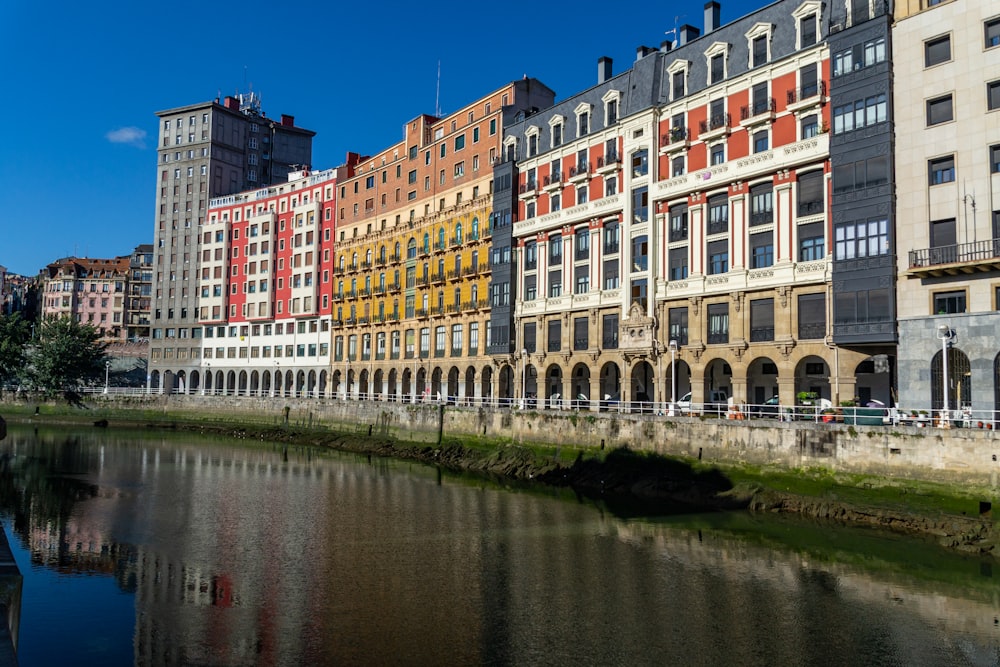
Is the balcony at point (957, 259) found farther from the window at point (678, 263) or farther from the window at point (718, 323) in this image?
the window at point (678, 263)

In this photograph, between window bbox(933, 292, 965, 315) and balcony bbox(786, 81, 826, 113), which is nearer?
window bbox(933, 292, 965, 315)

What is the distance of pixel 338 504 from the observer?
135 feet

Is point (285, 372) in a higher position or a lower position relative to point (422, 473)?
higher

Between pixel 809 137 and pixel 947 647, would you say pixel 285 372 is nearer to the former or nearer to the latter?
pixel 809 137

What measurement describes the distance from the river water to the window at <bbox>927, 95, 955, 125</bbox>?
2320 centimetres

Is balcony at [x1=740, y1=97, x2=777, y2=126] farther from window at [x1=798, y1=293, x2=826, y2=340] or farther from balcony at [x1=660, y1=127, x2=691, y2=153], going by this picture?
window at [x1=798, y1=293, x2=826, y2=340]

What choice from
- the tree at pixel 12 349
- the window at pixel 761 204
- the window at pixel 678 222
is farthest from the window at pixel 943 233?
the tree at pixel 12 349

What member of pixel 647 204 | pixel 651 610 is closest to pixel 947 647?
pixel 651 610

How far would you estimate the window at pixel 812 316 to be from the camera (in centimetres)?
4753

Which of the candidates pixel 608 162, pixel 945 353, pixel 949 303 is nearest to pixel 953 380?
pixel 949 303

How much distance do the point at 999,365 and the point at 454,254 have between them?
54060 mm

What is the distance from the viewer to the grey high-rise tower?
124 metres

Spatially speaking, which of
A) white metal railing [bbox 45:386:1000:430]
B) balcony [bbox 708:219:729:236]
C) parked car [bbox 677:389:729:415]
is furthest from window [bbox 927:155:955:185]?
parked car [bbox 677:389:729:415]

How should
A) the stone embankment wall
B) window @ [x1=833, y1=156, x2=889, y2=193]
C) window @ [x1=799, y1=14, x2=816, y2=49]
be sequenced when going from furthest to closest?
window @ [x1=799, y1=14, x2=816, y2=49] < window @ [x1=833, y1=156, x2=889, y2=193] < the stone embankment wall
